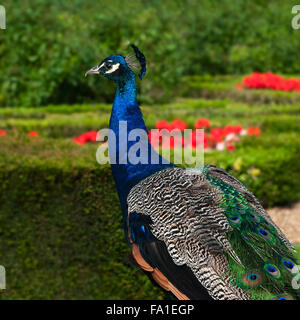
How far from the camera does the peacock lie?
249cm

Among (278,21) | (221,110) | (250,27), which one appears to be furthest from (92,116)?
(278,21)

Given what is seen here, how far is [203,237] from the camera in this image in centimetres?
254

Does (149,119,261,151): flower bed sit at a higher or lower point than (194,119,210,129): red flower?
lower

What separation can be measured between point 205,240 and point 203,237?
16mm

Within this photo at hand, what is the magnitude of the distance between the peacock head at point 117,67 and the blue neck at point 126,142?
3 centimetres

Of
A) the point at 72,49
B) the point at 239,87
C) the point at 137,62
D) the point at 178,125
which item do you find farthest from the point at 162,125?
the point at 239,87

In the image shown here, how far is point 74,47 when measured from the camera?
8.37 meters

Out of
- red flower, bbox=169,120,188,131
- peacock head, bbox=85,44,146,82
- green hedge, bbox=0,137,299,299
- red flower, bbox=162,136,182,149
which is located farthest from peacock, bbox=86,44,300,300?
red flower, bbox=169,120,188,131

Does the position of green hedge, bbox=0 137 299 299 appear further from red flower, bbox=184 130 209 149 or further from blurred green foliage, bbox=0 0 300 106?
blurred green foliage, bbox=0 0 300 106

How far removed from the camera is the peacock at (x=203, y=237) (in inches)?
97.9

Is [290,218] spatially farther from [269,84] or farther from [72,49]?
[269,84]

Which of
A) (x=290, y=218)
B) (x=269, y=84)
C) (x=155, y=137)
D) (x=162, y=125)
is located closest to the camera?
(x=290, y=218)

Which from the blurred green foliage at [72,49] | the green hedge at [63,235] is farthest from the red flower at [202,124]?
the green hedge at [63,235]

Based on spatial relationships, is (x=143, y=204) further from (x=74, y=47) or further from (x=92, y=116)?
(x=74, y=47)
